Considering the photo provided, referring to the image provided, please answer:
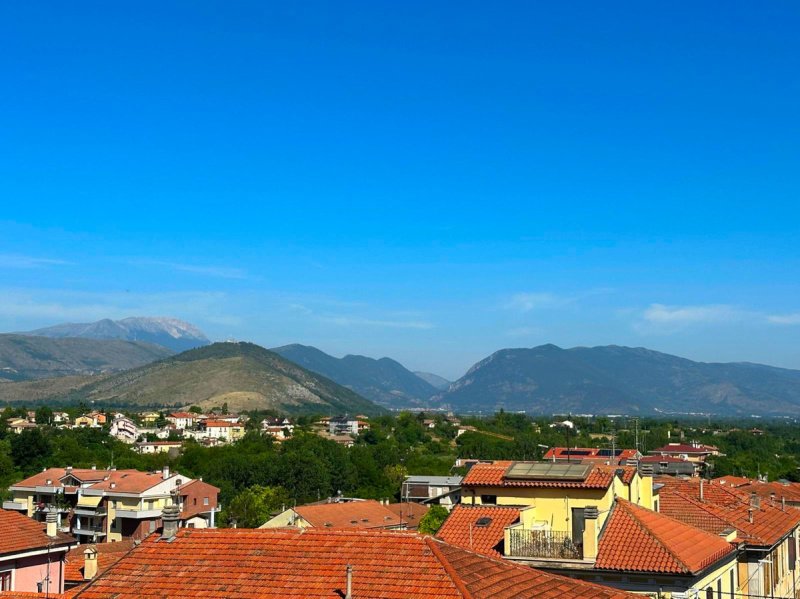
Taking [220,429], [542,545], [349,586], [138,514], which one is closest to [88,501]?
[138,514]

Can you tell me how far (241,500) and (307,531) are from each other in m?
54.8

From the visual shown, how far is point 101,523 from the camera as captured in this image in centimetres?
6662

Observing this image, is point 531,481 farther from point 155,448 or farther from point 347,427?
point 347,427

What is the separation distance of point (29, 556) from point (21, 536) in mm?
564

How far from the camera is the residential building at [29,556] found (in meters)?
20.1

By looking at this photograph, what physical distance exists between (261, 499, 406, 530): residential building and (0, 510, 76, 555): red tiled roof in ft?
98.7

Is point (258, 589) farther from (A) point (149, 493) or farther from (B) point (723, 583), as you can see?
(A) point (149, 493)

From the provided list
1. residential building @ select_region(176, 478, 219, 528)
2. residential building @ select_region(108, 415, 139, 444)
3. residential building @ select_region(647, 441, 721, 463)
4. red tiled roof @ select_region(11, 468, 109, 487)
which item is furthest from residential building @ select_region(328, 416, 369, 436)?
red tiled roof @ select_region(11, 468, 109, 487)

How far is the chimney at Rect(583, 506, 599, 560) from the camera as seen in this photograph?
19.6 meters

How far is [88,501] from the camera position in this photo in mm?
66938

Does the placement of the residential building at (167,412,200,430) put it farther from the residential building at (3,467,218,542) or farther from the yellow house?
the yellow house

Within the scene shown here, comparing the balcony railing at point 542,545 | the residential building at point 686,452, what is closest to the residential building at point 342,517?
the balcony railing at point 542,545

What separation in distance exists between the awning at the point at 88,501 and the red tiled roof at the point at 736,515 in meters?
46.9

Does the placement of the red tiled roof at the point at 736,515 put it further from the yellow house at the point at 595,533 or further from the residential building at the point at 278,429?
the residential building at the point at 278,429
